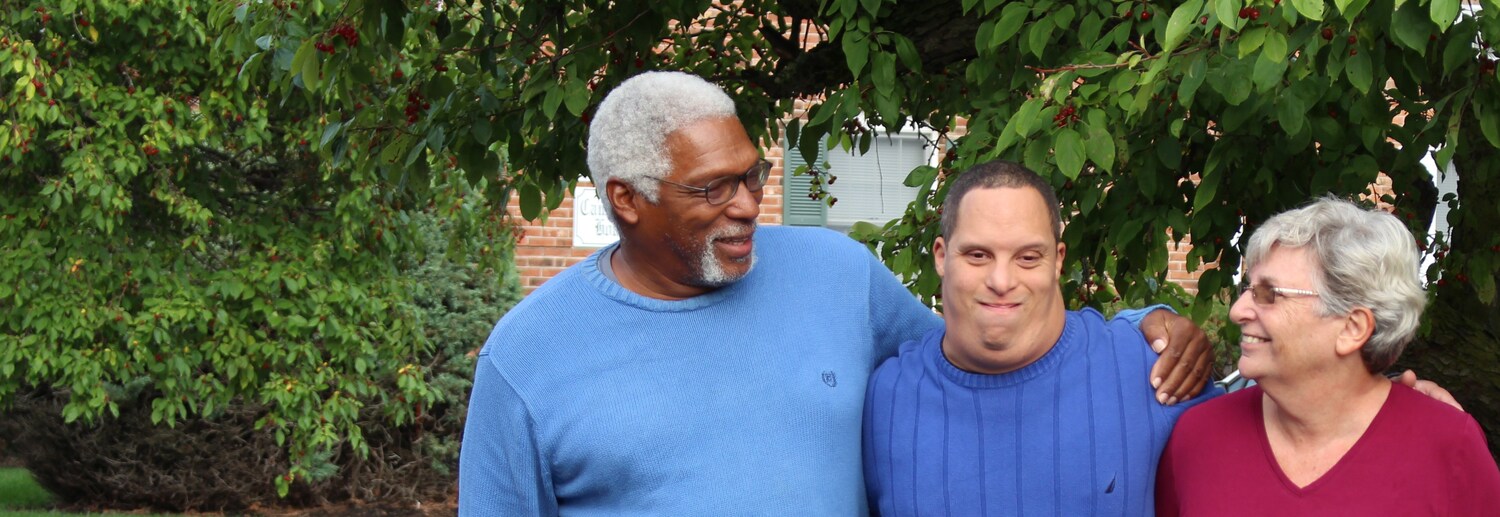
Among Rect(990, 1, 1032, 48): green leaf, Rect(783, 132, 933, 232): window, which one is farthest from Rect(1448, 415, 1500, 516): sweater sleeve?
Rect(783, 132, 933, 232): window

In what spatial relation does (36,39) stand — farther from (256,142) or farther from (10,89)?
(256,142)

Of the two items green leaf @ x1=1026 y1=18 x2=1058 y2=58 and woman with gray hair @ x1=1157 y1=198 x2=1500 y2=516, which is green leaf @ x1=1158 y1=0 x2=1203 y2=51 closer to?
woman with gray hair @ x1=1157 y1=198 x2=1500 y2=516

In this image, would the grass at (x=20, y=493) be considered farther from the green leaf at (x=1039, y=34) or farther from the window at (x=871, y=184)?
the green leaf at (x=1039, y=34)

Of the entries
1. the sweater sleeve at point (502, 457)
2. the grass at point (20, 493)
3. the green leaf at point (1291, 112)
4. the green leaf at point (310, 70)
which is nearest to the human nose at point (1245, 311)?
the green leaf at point (1291, 112)

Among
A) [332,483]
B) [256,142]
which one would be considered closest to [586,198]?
[332,483]

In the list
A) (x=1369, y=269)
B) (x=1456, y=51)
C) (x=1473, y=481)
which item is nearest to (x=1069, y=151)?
(x=1456, y=51)

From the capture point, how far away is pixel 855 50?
3.99 meters

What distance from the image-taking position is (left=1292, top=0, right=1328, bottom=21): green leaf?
96.1 inches

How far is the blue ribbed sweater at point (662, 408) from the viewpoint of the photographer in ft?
8.38

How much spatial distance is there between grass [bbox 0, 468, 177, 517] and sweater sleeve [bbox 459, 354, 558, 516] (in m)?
7.08

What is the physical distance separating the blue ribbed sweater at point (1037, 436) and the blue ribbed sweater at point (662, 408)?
0.43 feet

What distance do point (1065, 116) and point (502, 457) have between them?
1.38 meters

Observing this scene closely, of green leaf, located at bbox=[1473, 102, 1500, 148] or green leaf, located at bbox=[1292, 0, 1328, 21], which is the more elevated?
green leaf, located at bbox=[1292, 0, 1328, 21]

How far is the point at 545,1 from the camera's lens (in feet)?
14.9
